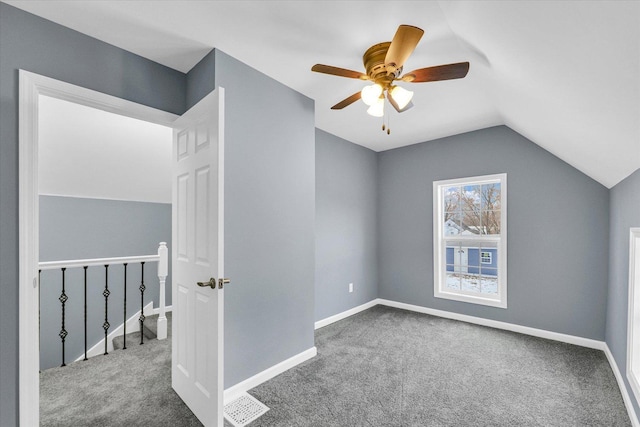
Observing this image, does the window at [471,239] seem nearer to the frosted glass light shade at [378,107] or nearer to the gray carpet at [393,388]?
the gray carpet at [393,388]

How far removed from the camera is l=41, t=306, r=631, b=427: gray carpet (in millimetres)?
1899

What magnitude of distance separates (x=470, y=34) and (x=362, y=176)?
270cm

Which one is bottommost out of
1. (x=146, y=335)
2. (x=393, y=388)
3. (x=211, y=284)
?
(x=146, y=335)

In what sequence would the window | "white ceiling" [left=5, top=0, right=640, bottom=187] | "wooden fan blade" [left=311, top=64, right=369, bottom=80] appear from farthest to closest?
the window < "wooden fan blade" [left=311, top=64, right=369, bottom=80] < "white ceiling" [left=5, top=0, right=640, bottom=187]

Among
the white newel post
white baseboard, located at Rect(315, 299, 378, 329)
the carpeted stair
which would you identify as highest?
the white newel post

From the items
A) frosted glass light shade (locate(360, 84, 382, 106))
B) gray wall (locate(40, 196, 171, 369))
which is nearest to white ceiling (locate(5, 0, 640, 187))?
frosted glass light shade (locate(360, 84, 382, 106))

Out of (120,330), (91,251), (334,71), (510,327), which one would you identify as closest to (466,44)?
(334,71)

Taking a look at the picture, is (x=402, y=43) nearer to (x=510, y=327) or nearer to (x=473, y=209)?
(x=473, y=209)

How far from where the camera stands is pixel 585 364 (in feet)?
8.48

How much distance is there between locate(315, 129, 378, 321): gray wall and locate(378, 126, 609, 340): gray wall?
0.50 meters

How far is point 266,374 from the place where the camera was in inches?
92.0

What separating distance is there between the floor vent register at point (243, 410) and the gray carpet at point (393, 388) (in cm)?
5

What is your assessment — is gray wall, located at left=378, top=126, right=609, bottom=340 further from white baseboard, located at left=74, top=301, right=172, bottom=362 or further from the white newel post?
white baseboard, located at left=74, top=301, right=172, bottom=362

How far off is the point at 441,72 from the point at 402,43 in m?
0.37
